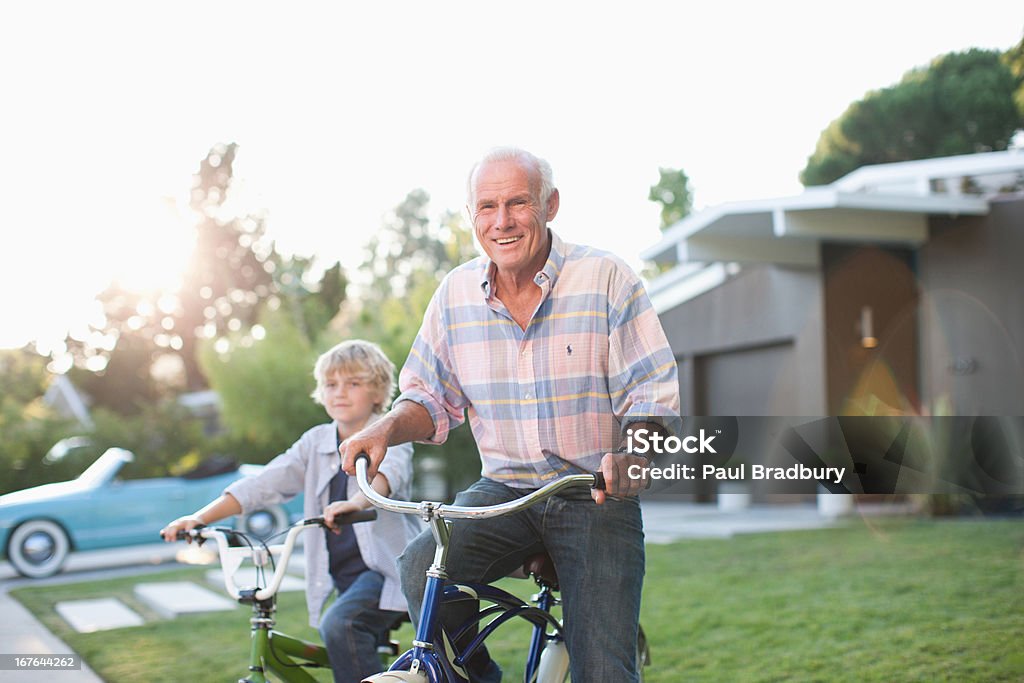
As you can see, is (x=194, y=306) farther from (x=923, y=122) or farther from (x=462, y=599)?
(x=462, y=599)

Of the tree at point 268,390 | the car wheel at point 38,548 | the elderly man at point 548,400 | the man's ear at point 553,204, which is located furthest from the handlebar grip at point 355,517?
the tree at point 268,390

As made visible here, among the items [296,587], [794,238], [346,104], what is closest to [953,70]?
[794,238]

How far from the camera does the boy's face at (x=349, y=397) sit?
3.74 metres

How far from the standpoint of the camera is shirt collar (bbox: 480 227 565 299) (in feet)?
8.72

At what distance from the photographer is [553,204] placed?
277cm

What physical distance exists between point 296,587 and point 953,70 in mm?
17201

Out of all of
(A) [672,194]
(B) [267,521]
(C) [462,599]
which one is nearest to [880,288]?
(B) [267,521]

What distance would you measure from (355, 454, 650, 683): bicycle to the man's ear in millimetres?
739

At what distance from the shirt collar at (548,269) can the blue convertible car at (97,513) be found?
6.55m

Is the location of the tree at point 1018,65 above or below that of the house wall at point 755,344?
above

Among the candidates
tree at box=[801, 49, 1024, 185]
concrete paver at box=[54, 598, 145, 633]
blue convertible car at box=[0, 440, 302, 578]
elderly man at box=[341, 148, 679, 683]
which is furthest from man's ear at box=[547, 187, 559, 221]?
tree at box=[801, 49, 1024, 185]

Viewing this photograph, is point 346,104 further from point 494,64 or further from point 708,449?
point 708,449

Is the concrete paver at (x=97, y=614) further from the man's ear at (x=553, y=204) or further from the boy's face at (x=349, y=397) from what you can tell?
the man's ear at (x=553, y=204)

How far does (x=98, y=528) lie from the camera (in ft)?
30.9
